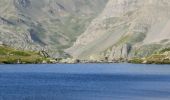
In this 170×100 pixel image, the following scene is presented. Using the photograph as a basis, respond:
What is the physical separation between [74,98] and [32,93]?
15.1 m

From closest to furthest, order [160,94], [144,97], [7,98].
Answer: [7,98] → [144,97] → [160,94]

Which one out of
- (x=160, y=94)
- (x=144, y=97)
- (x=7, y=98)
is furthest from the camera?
(x=160, y=94)

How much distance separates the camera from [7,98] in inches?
4621

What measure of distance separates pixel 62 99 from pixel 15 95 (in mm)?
14895

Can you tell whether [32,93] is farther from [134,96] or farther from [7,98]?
[134,96]

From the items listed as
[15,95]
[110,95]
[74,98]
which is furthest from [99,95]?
[15,95]

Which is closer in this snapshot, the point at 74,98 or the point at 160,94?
the point at 74,98

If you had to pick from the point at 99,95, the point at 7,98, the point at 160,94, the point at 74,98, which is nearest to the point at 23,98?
the point at 7,98

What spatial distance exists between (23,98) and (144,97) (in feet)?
101

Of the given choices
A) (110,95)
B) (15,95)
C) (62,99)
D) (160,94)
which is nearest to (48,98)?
(62,99)

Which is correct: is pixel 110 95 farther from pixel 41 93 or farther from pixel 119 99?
pixel 41 93

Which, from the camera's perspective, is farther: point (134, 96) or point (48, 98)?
point (134, 96)

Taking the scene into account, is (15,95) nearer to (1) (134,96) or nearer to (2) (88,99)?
(2) (88,99)

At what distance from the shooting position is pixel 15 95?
126312 mm
